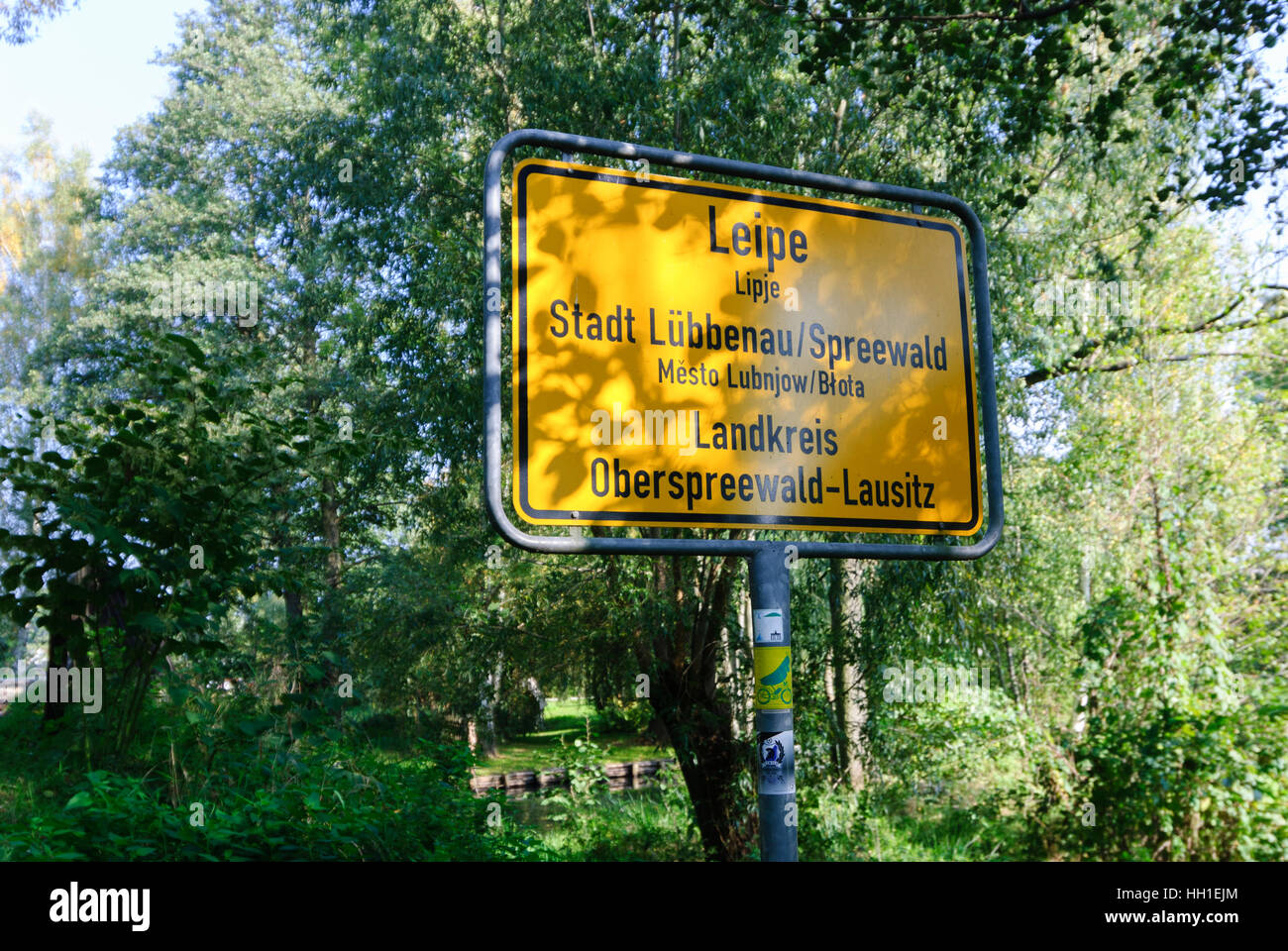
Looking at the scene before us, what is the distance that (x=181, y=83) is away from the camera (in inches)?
942

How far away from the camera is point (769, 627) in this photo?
2.05 meters

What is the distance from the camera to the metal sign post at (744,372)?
1.98 metres

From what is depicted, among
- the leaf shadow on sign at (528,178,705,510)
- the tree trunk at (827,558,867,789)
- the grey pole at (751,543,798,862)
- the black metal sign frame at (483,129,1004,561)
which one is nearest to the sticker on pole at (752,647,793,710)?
the grey pole at (751,543,798,862)

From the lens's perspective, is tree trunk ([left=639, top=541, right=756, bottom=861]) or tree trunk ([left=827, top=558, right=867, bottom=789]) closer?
tree trunk ([left=639, top=541, right=756, bottom=861])

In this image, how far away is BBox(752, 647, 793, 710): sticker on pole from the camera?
2.01 metres

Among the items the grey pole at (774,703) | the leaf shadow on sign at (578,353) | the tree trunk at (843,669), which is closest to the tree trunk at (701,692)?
the tree trunk at (843,669)

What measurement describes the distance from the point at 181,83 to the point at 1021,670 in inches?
929

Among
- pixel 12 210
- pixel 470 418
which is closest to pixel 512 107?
pixel 470 418

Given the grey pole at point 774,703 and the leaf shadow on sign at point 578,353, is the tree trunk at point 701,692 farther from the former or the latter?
the leaf shadow on sign at point 578,353

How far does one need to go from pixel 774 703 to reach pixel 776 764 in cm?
12

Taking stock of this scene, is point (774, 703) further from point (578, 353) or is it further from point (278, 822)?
point (278, 822)

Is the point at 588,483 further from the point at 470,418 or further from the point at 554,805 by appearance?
the point at 554,805

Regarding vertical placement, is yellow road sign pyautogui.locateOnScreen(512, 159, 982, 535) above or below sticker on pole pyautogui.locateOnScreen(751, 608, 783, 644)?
above

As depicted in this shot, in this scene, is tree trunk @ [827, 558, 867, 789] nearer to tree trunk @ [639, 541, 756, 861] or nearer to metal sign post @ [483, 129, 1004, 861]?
tree trunk @ [639, 541, 756, 861]
